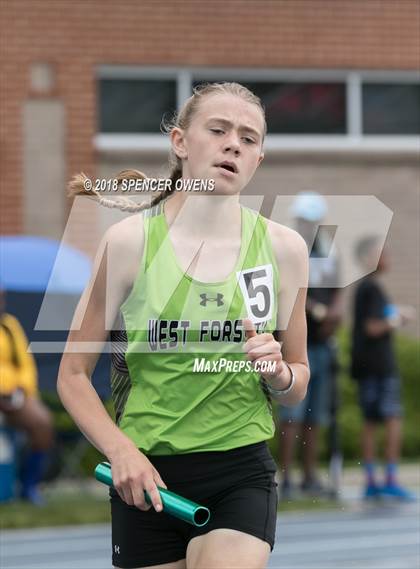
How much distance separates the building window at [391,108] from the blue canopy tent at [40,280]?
19.5 ft

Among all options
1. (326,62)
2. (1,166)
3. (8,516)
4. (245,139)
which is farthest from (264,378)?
(326,62)

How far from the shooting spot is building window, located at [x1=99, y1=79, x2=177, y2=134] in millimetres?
15883

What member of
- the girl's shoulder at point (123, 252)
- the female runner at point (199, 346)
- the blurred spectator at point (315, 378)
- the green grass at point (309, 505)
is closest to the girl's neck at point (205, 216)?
the female runner at point (199, 346)

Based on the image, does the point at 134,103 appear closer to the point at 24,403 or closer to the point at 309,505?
the point at 24,403

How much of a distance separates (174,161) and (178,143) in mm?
81

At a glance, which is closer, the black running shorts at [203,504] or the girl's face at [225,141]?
the girl's face at [225,141]

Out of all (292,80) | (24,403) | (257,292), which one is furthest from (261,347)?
(292,80)

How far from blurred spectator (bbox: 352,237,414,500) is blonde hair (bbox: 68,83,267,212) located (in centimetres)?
660

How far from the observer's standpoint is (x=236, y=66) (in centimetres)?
1636

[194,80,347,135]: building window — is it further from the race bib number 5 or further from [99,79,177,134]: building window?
the race bib number 5

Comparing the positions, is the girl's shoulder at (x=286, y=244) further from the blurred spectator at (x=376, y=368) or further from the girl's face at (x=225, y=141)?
the blurred spectator at (x=376, y=368)

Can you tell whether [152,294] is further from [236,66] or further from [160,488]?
[236,66]

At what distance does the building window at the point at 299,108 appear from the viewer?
16391mm

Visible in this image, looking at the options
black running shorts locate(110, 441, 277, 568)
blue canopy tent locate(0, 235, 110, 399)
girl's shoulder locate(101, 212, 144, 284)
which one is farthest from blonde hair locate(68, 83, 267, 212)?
blue canopy tent locate(0, 235, 110, 399)
